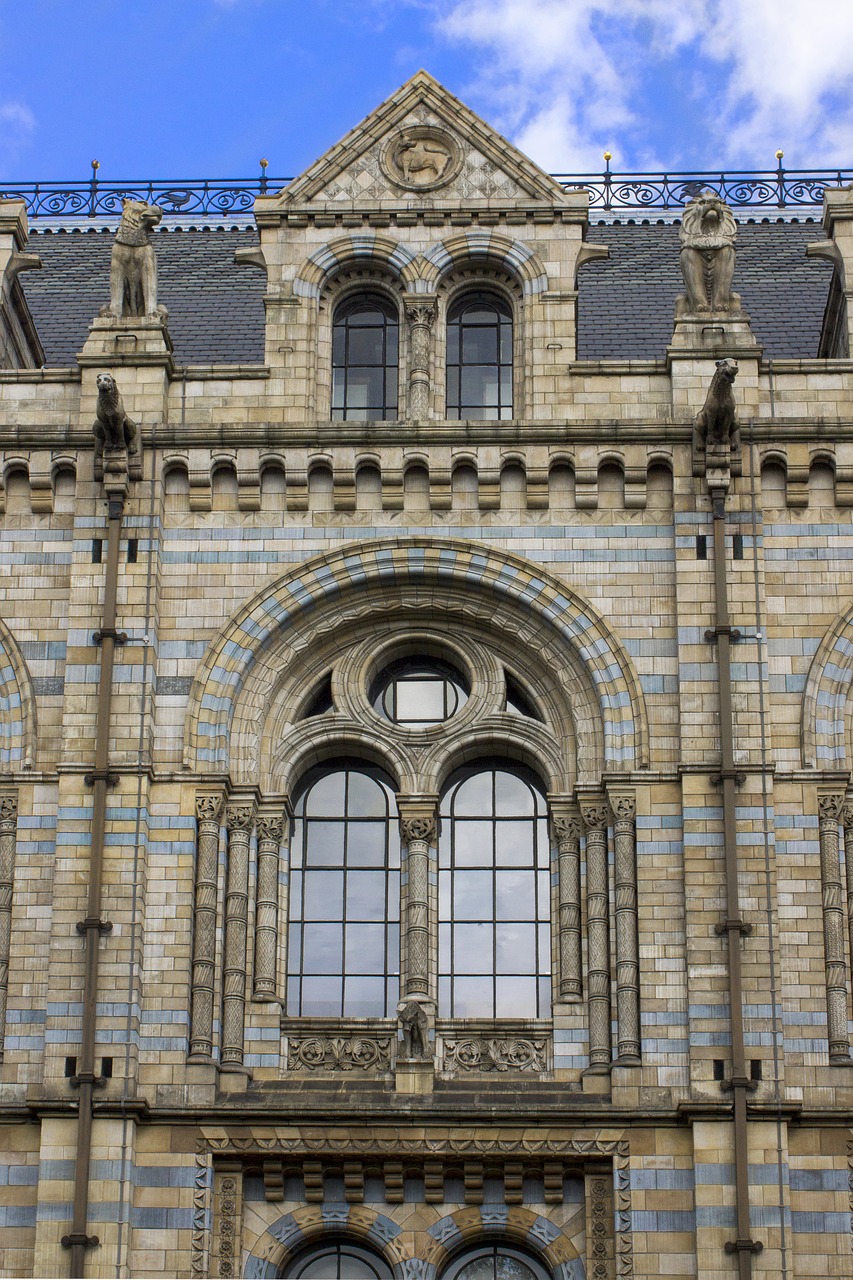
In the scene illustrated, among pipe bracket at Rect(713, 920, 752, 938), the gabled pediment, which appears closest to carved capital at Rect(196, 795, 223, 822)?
pipe bracket at Rect(713, 920, 752, 938)

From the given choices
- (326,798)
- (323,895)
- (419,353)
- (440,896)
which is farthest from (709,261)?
(323,895)

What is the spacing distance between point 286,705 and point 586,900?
15.1 feet

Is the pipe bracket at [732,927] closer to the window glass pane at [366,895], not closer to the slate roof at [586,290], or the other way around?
the window glass pane at [366,895]

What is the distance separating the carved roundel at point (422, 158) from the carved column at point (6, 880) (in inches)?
402

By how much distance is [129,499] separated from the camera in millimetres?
35844

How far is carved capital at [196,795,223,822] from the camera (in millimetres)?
34312

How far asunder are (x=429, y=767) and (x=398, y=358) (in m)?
6.02

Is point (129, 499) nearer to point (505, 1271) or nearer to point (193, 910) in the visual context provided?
point (193, 910)

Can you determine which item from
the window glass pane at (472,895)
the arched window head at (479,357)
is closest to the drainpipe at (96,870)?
the window glass pane at (472,895)

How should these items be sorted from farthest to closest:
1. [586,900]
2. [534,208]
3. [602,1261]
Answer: [534,208] < [586,900] < [602,1261]

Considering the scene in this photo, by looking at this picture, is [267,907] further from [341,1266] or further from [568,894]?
[341,1266]

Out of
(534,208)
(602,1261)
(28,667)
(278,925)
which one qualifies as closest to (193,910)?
(278,925)

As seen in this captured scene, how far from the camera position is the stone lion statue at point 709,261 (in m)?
36.9

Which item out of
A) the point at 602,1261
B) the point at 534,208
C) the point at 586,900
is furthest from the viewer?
the point at 534,208
